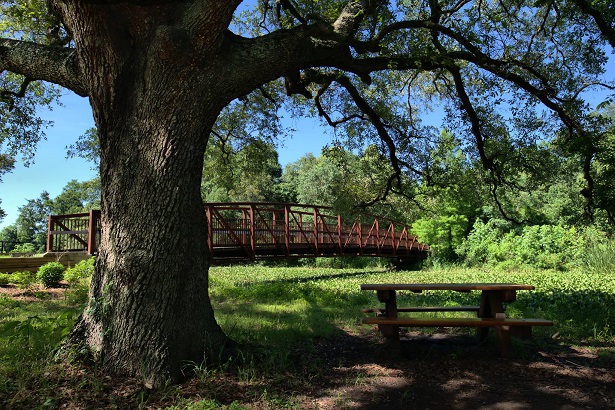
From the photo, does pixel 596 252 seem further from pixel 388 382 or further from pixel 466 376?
pixel 388 382

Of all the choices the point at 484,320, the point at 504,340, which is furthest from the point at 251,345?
the point at 504,340

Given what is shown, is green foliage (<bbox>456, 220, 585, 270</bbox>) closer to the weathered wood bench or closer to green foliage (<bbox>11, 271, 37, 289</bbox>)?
the weathered wood bench

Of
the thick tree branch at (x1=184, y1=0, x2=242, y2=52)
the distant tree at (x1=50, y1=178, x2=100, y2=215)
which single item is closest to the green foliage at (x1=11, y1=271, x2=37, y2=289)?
the thick tree branch at (x1=184, y1=0, x2=242, y2=52)

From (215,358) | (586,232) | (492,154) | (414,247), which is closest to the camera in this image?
(215,358)

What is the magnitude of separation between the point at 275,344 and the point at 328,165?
92.3 feet

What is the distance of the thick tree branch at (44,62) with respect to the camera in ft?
13.4

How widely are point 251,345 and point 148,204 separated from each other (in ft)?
5.61

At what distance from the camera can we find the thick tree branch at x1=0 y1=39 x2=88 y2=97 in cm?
409

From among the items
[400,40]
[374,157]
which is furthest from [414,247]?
[400,40]

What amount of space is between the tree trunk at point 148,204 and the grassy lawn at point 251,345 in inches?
9.9

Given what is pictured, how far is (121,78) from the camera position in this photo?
3762mm

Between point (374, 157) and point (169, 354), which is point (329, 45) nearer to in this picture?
point (169, 354)

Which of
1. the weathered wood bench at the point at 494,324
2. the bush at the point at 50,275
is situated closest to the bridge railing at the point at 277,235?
the bush at the point at 50,275

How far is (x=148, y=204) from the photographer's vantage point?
138 inches
